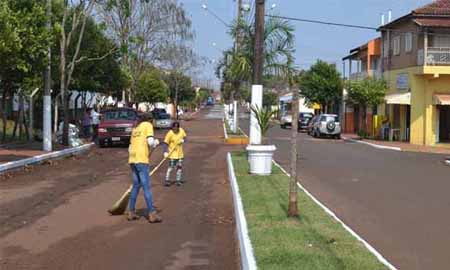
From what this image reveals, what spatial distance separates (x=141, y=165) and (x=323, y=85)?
5033 centimetres

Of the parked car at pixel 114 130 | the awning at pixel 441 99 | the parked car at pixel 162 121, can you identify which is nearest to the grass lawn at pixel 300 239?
the parked car at pixel 114 130

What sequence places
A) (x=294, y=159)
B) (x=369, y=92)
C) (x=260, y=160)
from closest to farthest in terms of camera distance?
(x=294, y=159), (x=260, y=160), (x=369, y=92)

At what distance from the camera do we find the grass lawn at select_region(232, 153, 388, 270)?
7.43 metres

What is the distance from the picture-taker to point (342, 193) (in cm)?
1552

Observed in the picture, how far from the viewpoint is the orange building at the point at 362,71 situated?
166 ft

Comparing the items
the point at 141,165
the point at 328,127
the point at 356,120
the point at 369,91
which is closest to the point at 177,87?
the point at 356,120

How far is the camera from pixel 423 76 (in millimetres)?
39656

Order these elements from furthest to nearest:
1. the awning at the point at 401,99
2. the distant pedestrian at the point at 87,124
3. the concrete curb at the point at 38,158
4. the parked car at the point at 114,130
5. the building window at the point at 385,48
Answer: the building window at the point at 385,48 < the awning at the point at 401,99 < the distant pedestrian at the point at 87,124 < the parked car at the point at 114,130 < the concrete curb at the point at 38,158

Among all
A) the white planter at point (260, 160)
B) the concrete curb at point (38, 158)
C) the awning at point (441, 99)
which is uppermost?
the awning at point (441, 99)

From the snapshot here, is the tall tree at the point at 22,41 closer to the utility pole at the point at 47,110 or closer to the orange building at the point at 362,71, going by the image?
the utility pole at the point at 47,110

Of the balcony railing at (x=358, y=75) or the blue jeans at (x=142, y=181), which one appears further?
the balcony railing at (x=358, y=75)

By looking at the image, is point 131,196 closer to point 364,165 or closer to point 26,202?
point 26,202

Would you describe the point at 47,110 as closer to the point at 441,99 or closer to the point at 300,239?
the point at 300,239

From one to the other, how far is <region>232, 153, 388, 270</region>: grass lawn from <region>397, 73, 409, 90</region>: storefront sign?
97.1ft
